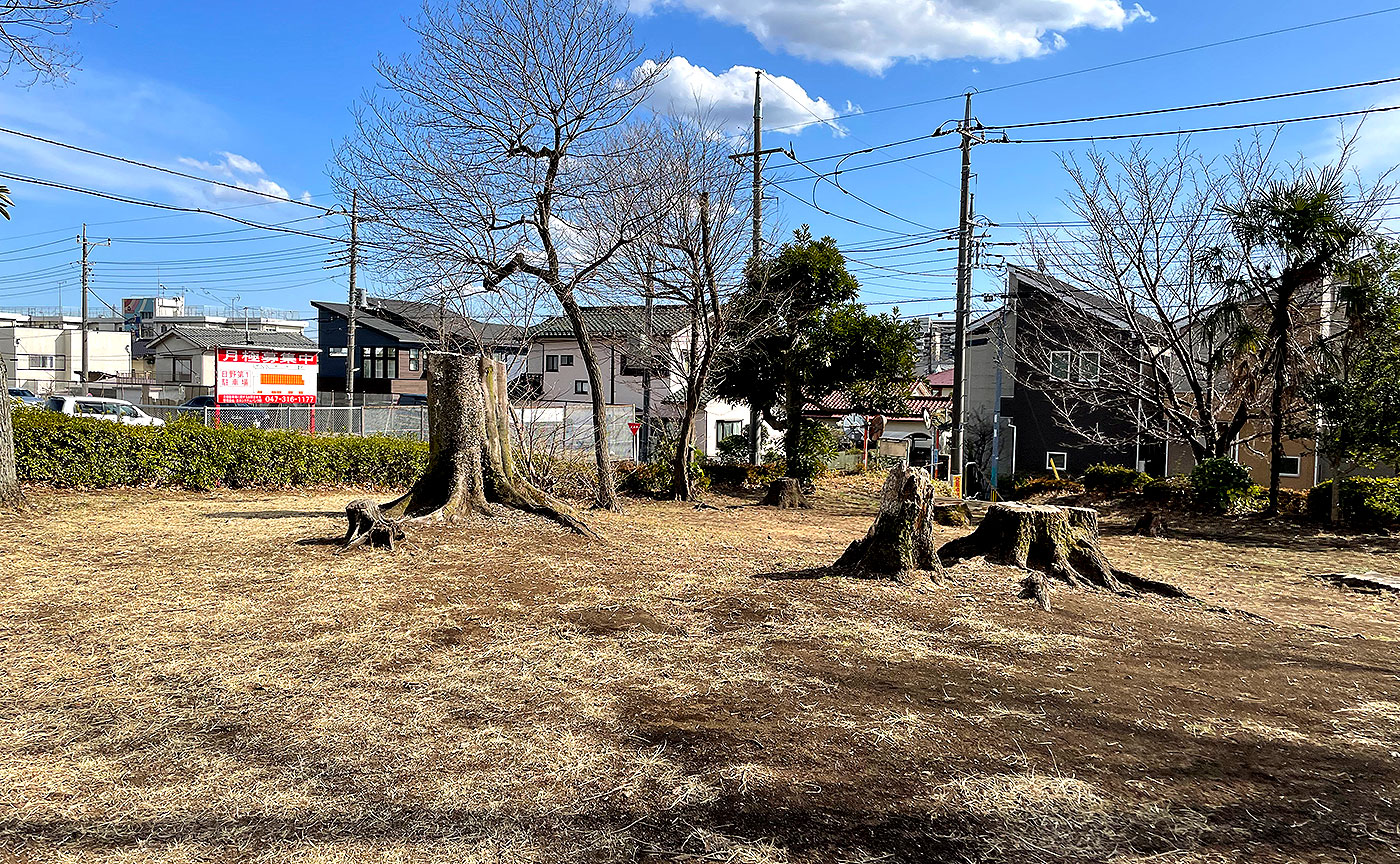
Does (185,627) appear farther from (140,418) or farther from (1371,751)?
(140,418)

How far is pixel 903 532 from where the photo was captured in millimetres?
7137

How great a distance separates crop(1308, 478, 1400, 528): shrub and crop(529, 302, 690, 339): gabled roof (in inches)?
385

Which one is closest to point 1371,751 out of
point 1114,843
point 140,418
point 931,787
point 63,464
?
point 1114,843

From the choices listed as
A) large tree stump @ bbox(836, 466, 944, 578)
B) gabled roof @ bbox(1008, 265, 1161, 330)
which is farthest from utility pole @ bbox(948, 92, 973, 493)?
large tree stump @ bbox(836, 466, 944, 578)

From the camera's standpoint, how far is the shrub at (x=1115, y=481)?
15.2m

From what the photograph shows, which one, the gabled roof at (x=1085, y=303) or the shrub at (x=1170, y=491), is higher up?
the gabled roof at (x=1085, y=303)

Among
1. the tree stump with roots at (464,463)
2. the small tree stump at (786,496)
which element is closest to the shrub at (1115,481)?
the small tree stump at (786,496)

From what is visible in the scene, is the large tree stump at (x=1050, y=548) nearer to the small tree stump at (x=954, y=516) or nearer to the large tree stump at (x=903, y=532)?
the large tree stump at (x=903, y=532)

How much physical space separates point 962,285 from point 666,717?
14.7 meters

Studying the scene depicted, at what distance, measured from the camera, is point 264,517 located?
405 inches

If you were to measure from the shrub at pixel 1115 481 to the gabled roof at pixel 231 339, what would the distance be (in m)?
34.7

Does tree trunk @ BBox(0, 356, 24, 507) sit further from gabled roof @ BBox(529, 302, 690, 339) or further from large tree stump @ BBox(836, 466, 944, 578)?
large tree stump @ BBox(836, 466, 944, 578)

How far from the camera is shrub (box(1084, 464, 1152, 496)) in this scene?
15.2 meters

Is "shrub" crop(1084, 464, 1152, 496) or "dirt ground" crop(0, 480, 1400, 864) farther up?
"shrub" crop(1084, 464, 1152, 496)
